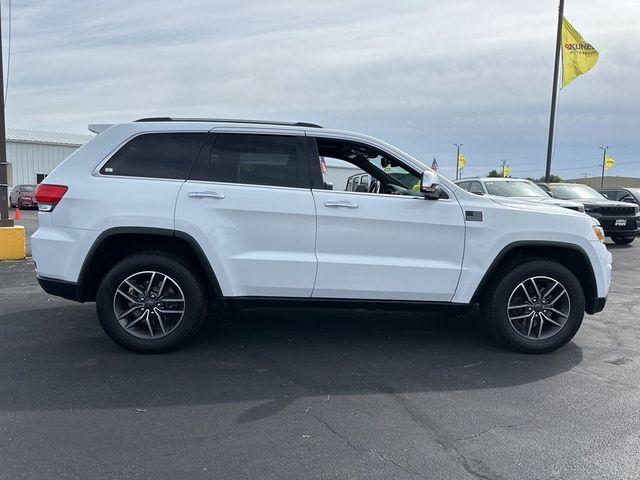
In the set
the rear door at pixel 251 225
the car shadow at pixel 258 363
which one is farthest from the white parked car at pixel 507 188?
the rear door at pixel 251 225

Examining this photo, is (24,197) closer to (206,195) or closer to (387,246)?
(206,195)

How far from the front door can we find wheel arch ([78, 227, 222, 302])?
1010 mm

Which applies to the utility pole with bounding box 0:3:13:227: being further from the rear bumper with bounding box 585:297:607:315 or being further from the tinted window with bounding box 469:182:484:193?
the tinted window with bounding box 469:182:484:193

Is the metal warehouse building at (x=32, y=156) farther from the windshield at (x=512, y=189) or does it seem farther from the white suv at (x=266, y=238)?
the white suv at (x=266, y=238)

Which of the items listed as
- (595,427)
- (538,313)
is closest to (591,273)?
(538,313)

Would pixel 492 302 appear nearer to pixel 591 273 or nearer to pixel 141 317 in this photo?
pixel 591 273

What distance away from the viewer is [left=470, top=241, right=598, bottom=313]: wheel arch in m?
4.83

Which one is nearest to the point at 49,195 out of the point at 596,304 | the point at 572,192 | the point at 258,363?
the point at 258,363

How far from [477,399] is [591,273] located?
190 centimetres

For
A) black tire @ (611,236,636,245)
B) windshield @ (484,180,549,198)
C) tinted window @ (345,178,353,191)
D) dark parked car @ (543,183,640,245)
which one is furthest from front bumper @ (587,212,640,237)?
tinted window @ (345,178,353,191)

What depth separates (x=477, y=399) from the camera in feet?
13.0

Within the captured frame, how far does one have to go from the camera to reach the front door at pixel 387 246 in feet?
15.3

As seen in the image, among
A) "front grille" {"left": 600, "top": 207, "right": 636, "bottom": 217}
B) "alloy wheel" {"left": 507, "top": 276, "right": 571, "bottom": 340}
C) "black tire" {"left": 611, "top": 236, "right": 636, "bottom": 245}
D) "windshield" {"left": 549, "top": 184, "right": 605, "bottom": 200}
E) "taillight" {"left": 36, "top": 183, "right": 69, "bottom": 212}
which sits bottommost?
"black tire" {"left": 611, "top": 236, "right": 636, "bottom": 245}

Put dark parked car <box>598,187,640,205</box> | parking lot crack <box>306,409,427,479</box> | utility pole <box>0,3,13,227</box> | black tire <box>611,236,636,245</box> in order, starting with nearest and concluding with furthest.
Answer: parking lot crack <box>306,409,427,479</box> < utility pole <box>0,3,13,227</box> < black tire <box>611,236,636,245</box> < dark parked car <box>598,187,640,205</box>
